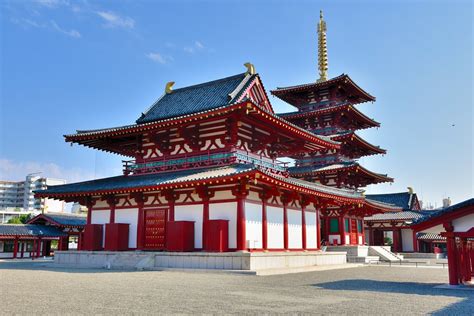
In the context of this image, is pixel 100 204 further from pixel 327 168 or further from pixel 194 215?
pixel 327 168

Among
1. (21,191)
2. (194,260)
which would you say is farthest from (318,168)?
(21,191)

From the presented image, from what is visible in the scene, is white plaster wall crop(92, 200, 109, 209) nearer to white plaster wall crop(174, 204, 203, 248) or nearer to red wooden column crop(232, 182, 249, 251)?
white plaster wall crop(174, 204, 203, 248)

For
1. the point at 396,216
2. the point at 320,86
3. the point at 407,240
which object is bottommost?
the point at 407,240

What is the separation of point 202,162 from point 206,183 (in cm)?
456

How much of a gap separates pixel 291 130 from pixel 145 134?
10211 mm

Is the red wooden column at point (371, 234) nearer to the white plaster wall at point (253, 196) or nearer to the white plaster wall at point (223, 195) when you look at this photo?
the white plaster wall at point (253, 196)

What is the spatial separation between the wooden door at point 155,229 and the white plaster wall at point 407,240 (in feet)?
120

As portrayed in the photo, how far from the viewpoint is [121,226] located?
28.9 metres

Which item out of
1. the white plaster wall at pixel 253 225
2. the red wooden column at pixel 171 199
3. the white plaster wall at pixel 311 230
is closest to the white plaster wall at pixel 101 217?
the red wooden column at pixel 171 199

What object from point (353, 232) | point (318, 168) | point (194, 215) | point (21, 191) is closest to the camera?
point (194, 215)

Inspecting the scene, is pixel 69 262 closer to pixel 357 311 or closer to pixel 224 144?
pixel 224 144

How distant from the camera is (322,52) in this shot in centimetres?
5878

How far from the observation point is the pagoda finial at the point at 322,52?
54375mm

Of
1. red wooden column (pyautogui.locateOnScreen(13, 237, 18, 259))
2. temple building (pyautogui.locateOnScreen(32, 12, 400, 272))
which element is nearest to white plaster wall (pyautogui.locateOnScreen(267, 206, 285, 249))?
temple building (pyautogui.locateOnScreen(32, 12, 400, 272))
